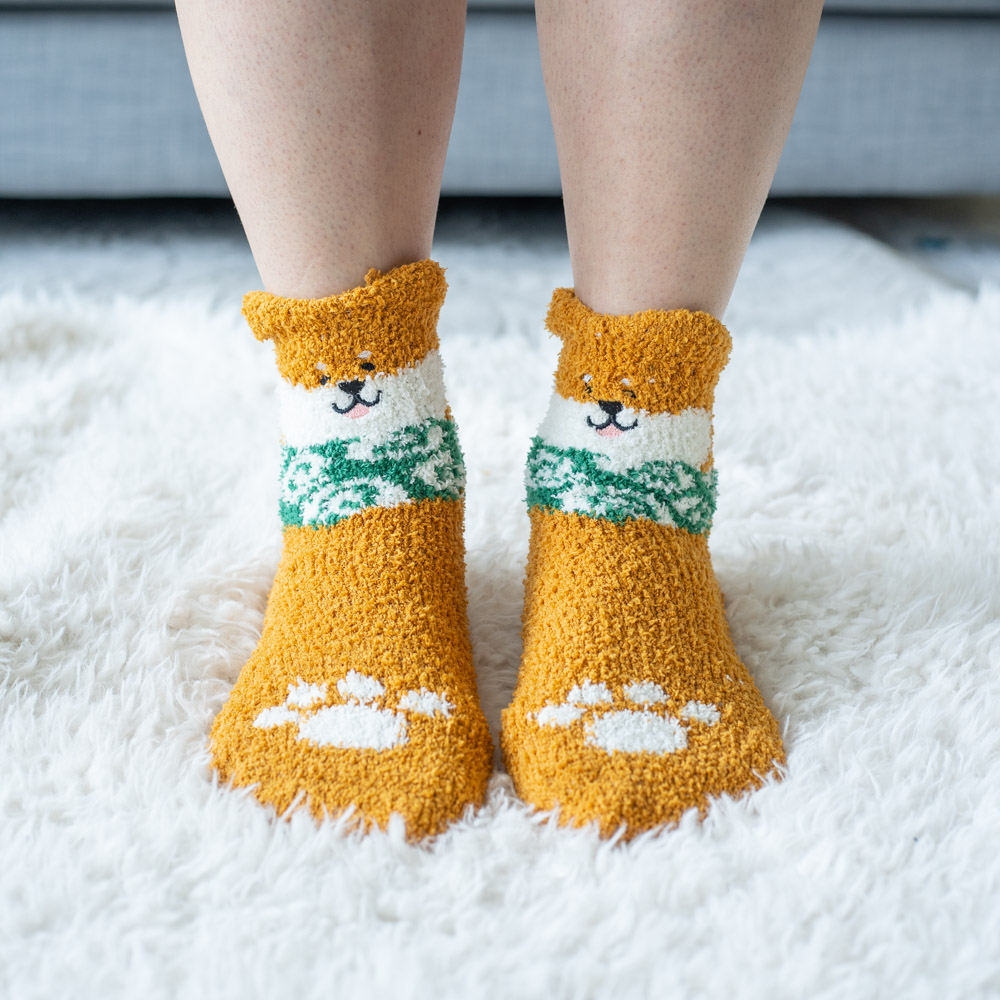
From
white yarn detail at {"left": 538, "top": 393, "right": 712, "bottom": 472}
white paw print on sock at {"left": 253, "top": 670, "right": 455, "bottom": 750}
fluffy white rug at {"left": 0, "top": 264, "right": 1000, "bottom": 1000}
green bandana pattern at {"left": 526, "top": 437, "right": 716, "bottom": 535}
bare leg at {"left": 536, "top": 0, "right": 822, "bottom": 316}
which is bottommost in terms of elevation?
fluffy white rug at {"left": 0, "top": 264, "right": 1000, "bottom": 1000}

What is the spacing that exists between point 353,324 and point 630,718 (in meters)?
0.25

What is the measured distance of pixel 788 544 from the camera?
0.69 meters

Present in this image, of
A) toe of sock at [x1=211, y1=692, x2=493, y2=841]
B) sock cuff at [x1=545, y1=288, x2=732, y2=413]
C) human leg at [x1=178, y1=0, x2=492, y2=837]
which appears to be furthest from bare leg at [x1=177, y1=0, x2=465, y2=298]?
toe of sock at [x1=211, y1=692, x2=493, y2=841]

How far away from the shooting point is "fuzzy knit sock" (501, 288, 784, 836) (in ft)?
1.49

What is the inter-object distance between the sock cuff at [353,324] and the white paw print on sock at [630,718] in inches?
7.9

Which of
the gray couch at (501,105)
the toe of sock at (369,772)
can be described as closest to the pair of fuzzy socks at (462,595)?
the toe of sock at (369,772)

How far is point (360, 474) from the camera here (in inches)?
20.8

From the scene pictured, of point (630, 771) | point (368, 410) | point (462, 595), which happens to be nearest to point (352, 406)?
point (368, 410)

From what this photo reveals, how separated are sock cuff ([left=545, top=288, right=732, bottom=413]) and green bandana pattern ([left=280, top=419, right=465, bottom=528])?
9cm

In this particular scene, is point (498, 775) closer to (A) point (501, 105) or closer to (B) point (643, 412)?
(B) point (643, 412)

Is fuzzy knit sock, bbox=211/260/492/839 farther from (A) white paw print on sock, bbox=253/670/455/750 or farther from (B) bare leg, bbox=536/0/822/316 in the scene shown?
(B) bare leg, bbox=536/0/822/316

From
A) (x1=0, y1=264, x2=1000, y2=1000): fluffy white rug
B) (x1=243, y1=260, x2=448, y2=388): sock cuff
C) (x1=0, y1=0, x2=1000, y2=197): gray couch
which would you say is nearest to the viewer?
(x1=0, y1=264, x2=1000, y2=1000): fluffy white rug

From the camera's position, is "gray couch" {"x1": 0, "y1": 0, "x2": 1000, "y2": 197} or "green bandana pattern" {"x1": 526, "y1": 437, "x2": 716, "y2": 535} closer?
"green bandana pattern" {"x1": 526, "y1": 437, "x2": 716, "y2": 535}

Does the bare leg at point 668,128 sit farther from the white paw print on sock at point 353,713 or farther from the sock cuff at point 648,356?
the white paw print on sock at point 353,713
